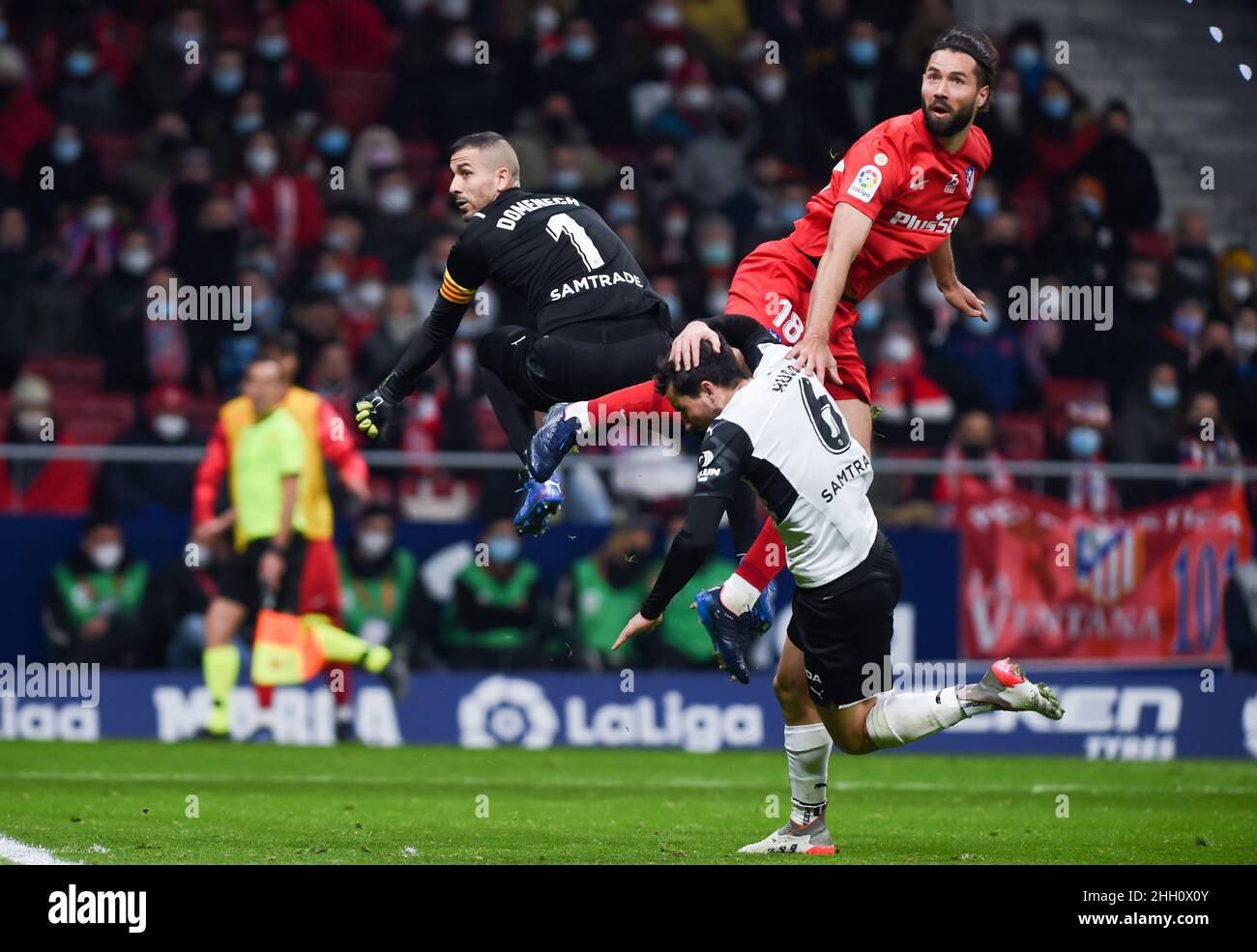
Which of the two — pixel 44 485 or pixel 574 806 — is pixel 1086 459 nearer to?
pixel 574 806

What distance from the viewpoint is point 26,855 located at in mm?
8242

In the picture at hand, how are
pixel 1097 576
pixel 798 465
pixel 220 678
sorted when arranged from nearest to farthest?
pixel 798 465
pixel 220 678
pixel 1097 576

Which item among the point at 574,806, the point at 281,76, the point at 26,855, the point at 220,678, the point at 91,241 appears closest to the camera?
the point at 26,855

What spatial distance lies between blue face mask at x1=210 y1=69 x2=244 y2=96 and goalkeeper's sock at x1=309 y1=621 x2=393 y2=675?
6.50m

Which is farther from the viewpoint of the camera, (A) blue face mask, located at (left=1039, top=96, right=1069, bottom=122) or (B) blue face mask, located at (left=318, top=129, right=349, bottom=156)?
(A) blue face mask, located at (left=1039, top=96, right=1069, bottom=122)

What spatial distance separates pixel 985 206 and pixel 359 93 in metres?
6.48

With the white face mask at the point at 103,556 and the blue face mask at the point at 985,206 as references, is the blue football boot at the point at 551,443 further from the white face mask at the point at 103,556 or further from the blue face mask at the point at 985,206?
the blue face mask at the point at 985,206

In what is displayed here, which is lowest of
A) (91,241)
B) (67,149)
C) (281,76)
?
(91,241)

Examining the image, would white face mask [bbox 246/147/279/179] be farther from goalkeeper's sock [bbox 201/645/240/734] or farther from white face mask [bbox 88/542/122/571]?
goalkeeper's sock [bbox 201/645/240/734]

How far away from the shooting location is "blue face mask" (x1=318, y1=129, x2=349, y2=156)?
1909cm

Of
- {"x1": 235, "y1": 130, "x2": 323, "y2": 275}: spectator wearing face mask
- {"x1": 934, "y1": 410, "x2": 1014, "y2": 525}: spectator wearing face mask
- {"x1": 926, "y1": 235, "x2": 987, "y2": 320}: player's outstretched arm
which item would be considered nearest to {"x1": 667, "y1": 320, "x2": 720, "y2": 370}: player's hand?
{"x1": 926, "y1": 235, "x2": 987, "y2": 320}: player's outstretched arm

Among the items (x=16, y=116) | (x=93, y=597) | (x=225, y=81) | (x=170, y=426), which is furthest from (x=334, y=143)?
(x=93, y=597)
